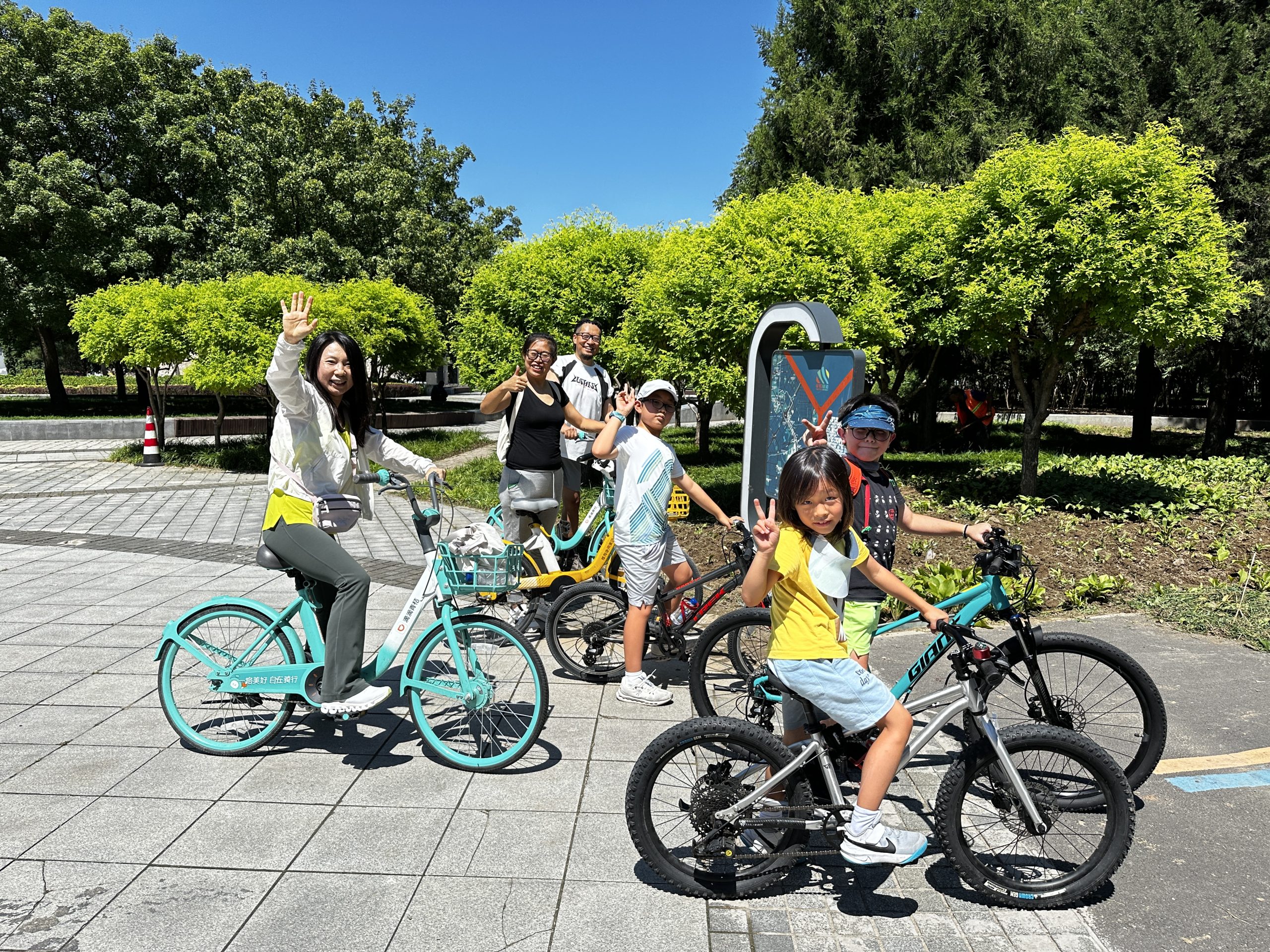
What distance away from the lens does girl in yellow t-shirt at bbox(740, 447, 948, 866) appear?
116 inches

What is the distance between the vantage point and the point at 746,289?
10188 millimetres

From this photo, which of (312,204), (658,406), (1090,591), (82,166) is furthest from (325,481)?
(82,166)

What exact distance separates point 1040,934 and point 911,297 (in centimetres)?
1189

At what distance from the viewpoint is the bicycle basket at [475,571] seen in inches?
153

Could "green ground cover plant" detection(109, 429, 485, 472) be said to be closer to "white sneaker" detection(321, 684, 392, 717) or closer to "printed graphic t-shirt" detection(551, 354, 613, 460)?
"printed graphic t-shirt" detection(551, 354, 613, 460)

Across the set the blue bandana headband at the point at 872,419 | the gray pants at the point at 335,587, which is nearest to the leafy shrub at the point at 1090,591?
the blue bandana headband at the point at 872,419

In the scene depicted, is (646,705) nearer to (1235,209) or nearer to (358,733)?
(358,733)

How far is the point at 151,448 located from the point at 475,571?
1487cm

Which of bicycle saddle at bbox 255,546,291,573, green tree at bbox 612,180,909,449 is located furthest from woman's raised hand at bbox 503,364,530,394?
green tree at bbox 612,180,909,449

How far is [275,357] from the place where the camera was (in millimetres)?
3791

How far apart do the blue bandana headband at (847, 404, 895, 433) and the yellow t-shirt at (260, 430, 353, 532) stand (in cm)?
239

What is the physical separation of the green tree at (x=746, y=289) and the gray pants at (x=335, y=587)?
680 centimetres

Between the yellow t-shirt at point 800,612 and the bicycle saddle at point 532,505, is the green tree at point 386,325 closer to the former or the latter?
the bicycle saddle at point 532,505

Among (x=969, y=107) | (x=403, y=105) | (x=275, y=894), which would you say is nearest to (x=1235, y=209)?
(x=969, y=107)
